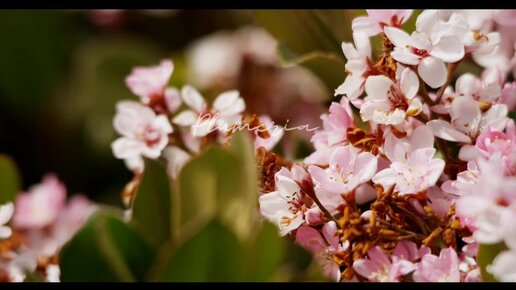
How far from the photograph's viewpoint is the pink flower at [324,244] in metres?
0.53

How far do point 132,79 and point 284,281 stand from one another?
0.26 meters

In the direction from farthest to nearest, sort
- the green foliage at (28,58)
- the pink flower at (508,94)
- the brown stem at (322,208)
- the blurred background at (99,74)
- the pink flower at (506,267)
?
the green foliage at (28,58) < the blurred background at (99,74) < the pink flower at (508,94) < the brown stem at (322,208) < the pink flower at (506,267)

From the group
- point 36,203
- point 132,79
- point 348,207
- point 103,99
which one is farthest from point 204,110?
point 103,99

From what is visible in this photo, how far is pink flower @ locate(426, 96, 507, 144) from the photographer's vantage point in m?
0.56

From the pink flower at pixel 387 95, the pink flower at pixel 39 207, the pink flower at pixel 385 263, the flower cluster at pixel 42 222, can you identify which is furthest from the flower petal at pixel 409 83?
the pink flower at pixel 39 207

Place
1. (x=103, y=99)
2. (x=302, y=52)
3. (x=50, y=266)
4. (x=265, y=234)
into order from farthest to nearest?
(x=103, y=99) < (x=302, y=52) < (x=50, y=266) < (x=265, y=234)

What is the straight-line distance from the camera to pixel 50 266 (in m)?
0.63

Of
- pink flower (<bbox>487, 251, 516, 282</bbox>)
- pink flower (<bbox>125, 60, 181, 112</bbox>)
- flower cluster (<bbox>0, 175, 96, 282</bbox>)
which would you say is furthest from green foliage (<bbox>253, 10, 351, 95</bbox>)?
pink flower (<bbox>487, 251, 516, 282</bbox>)

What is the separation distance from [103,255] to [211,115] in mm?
150

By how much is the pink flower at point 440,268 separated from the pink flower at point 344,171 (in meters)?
0.06

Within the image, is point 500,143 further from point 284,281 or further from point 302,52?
point 302,52

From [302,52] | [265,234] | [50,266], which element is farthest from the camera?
[302,52]

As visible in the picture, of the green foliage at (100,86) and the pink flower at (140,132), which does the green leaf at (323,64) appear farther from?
the green foliage at (100,86)
